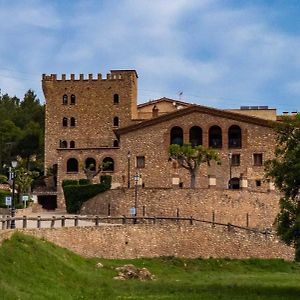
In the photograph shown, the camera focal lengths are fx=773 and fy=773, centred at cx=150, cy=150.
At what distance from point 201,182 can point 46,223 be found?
24692 millimetres

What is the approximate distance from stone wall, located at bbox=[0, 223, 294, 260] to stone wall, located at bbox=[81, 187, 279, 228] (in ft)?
26.0

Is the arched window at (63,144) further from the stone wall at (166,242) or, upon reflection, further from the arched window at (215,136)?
the stone wall at (166,242)

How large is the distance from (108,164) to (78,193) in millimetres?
10692

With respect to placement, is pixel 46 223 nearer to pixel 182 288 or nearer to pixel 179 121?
pixel 182 288

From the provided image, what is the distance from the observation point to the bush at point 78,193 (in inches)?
2409

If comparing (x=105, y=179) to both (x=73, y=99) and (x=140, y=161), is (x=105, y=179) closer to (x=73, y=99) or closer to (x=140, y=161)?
(x=140, y=161)

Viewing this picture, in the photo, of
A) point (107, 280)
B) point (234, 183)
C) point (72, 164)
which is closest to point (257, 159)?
point (234, 183)

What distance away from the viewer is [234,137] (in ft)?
230

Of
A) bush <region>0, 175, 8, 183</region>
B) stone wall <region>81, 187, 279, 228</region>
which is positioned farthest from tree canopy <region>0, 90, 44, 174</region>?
stone wall <region>81, 187, 279, 228</region>

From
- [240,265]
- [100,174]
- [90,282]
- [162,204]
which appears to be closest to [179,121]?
[100,174]

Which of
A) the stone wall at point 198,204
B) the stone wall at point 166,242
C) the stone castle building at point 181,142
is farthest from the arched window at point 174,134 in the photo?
the stone wall at point 166,242

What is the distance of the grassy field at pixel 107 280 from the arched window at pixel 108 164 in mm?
27601

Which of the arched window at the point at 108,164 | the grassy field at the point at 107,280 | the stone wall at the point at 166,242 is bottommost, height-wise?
the grassy field at the point at 107,280

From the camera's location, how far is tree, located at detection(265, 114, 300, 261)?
34312 mm
